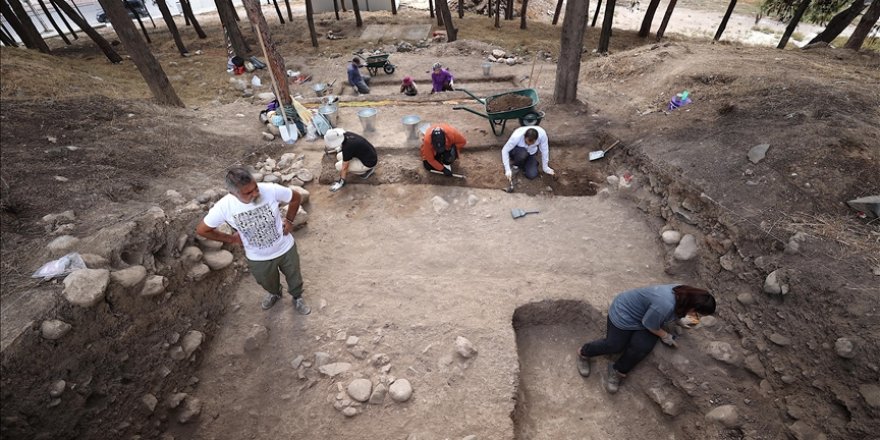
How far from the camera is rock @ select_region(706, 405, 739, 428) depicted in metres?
3.05

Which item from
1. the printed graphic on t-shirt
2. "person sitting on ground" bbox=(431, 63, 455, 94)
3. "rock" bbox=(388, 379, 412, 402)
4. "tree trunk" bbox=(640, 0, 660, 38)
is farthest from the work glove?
"tree trunk" bbox=(640, 0, 660, 38)

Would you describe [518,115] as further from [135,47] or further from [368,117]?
[135,47]

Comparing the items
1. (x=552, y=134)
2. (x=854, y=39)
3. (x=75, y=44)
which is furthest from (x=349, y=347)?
(x=75, y=44)

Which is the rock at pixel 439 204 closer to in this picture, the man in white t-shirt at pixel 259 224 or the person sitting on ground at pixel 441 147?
the person sitting on ground at pixel 441 147

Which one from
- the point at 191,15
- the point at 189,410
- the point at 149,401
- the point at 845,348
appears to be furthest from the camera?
the point at 191,15

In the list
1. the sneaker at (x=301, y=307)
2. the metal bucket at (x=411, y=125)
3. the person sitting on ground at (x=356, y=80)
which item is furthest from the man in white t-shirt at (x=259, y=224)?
the person sitting on ground at (x=356, y=80)

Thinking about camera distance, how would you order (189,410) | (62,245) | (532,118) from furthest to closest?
(532,118), (62,245), (189,410)

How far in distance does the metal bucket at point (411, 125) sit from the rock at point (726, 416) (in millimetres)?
5554

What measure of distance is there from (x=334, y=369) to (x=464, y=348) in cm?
125

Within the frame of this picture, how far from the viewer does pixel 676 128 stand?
5836mm

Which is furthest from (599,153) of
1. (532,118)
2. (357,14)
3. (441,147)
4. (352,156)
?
(357,14)

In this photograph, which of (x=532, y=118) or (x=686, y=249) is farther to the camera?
(x=532, y=118)

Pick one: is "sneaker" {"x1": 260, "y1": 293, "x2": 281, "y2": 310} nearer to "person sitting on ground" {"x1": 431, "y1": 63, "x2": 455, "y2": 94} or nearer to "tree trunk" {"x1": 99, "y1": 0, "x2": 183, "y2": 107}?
"tree trunk" {"x1": 99, "y1": 0, "x2": 183, "y2": 107}

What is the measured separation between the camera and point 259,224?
3094 mm
